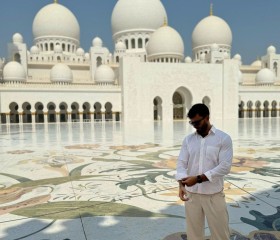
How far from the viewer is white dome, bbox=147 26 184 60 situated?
24.4m

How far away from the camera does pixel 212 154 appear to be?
1.33 meters

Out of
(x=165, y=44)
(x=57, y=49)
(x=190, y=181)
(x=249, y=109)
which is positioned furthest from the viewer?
(x=57, y=49)

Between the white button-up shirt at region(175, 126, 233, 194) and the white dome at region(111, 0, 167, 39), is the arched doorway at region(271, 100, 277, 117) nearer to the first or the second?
the white dome at region(111, 0, 167, 39)

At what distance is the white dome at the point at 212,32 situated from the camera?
29.8 m

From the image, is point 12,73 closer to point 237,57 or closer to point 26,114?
point 26,114

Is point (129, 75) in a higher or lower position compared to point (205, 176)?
higher

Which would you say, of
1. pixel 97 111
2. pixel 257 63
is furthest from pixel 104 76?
pixel 257 63

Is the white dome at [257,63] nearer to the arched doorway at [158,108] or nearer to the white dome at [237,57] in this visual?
the white dome at [237,57]

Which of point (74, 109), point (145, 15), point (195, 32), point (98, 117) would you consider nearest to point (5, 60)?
point (74, 109)

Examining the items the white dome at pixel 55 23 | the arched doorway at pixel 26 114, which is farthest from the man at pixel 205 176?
the white dome at pixel 55 23

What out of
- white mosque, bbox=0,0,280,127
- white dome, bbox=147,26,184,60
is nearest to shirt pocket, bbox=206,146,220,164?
white mosque, bbox=0,0,280,127

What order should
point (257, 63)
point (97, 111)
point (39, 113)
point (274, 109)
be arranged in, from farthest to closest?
point (257, 63) → point (274, 109) → point (97, 111) → point (39, 113)

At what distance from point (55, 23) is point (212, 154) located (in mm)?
30505

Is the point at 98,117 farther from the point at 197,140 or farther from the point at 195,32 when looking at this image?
the point at 197,140
